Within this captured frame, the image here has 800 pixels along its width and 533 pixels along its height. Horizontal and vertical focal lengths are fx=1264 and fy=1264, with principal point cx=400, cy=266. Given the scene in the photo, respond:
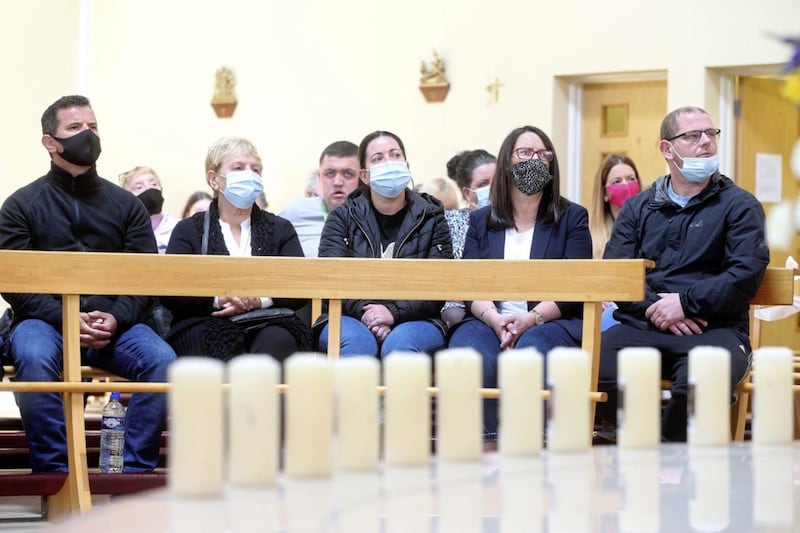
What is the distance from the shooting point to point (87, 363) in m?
4.38

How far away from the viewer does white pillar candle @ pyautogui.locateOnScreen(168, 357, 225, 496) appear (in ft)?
5.23

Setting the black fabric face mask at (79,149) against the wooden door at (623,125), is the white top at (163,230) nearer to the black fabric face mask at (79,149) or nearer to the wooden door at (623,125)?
the black fabric face mask at (79,149)

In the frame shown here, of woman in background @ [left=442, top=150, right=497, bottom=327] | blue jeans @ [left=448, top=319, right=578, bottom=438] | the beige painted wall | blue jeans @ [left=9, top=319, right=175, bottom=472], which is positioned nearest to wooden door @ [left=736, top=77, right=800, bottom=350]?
the beige painted wall

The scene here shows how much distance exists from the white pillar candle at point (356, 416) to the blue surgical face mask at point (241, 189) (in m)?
3.08

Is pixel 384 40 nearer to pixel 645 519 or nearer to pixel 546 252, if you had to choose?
pixel 546 252

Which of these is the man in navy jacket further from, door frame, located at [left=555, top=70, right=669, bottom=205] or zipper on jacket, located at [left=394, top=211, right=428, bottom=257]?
door frame, located at [left=555, top=70, right=669, bottom=205]

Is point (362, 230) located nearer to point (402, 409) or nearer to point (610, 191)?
point (610, 191)

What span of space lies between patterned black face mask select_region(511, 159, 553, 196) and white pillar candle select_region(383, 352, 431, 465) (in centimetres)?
303

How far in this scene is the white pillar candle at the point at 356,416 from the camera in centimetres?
176

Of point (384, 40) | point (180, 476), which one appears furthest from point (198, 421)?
point (384, 40)

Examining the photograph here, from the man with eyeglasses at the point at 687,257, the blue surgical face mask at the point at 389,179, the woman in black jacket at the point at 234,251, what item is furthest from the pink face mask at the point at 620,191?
the woman in black jacket at the point at 234,251

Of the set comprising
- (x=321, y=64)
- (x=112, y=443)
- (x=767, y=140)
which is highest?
(x=321, y=64)

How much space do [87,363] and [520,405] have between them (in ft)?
9.08

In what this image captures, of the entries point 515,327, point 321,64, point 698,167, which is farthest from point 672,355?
point 321,64
